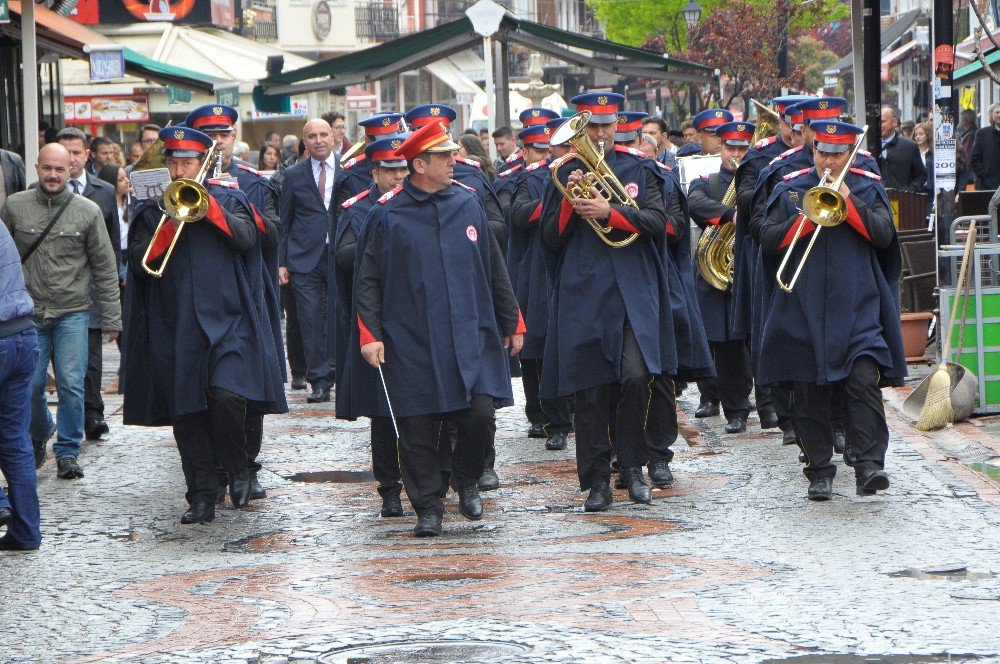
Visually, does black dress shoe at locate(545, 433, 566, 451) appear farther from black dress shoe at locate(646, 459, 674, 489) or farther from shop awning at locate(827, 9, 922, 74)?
shop awning at locate(827, 9, 922, 74)

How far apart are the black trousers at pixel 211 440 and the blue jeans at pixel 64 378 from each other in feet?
5.44

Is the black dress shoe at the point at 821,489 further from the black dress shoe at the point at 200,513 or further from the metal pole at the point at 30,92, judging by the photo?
the metal pole at the point at 30,92

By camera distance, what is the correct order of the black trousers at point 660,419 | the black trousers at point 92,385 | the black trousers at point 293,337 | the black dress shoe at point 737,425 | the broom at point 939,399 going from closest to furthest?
the black trousers at point 660,419 → the broom at point 939,399 → the black dress shoe at point 737,425 → the black trousers at point 92,385 → the black trousers at point 293,337

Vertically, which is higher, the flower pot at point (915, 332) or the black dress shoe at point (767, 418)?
the flower pot at point (915, 332)

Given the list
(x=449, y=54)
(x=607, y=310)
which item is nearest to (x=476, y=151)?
(x=607, y=310)

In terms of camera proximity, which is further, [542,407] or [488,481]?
[542,407]

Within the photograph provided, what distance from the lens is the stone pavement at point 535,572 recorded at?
639 centimetres

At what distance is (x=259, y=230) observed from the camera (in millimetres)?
9492

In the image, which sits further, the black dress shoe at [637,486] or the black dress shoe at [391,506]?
the black dress shoe at [637,486]

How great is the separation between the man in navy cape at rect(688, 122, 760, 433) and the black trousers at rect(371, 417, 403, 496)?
3.18m

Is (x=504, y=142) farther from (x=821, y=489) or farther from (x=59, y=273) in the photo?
(x=821, y=489)

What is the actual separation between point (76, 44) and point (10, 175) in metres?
7.12

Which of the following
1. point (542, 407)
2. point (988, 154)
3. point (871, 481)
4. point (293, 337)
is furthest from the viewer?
point (988, 154)

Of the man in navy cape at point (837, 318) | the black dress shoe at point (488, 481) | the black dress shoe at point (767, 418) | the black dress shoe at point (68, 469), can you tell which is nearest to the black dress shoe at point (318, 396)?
the black dress shoe at point (68, 469)
